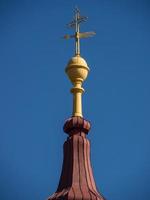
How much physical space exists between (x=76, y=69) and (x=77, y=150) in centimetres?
344

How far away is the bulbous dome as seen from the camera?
27.6 metres

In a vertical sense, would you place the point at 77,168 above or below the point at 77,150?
below

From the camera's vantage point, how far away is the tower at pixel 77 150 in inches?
970

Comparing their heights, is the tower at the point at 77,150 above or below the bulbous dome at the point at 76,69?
below

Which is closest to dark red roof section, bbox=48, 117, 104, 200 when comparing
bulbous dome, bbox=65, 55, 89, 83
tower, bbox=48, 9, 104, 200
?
tower, bbox=48, 9, 104, 200

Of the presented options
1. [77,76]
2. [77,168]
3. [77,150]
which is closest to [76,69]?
[77,76]

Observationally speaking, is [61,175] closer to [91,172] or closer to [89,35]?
[91,172]

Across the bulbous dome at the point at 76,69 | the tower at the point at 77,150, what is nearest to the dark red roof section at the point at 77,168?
the tower at the point at 77,150

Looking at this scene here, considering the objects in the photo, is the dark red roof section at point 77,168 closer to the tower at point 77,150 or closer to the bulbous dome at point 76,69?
the tower at point 77,150

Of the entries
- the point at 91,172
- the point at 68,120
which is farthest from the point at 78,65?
the point at 91,172

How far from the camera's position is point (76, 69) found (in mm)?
27594

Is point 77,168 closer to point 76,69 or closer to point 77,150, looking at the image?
point 77,150

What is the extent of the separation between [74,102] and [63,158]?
2346mm

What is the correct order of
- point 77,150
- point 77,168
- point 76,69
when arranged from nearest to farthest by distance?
point 77,168 → point 77,150 → point 76,69
